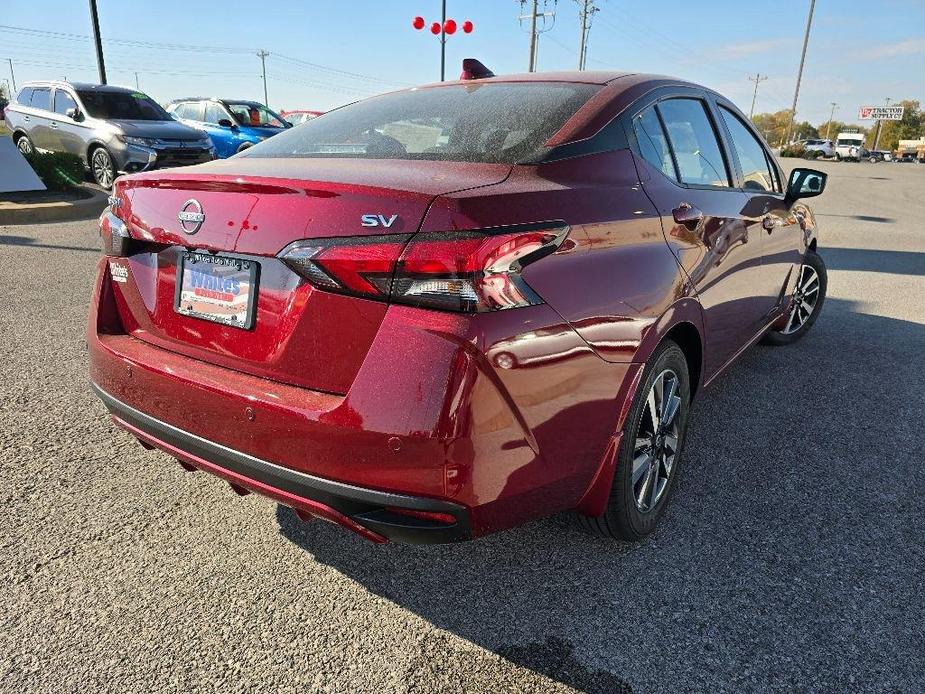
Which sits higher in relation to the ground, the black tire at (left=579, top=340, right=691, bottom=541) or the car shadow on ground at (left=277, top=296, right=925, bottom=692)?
the black tire at (left=579, top=340, right=691, bottom=541)

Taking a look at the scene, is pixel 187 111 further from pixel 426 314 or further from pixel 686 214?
pixel 426 314

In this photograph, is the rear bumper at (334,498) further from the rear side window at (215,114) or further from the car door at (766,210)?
the rear side window at (215,114)

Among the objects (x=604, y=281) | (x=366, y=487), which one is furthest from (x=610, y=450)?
(x=366, y=487)

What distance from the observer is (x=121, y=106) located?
12.8m

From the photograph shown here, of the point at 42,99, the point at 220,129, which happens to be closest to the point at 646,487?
the point at 42,99

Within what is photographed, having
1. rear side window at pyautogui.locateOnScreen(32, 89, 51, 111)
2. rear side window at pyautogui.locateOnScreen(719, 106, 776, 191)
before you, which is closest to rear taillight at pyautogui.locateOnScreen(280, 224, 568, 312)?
rear side window at pyautogui.locateOnScreen(719, 106, 776, 191)

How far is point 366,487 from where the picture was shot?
69.9 inches

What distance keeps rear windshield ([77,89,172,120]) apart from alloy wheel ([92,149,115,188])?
2.29 ft

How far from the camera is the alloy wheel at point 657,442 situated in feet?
8.17

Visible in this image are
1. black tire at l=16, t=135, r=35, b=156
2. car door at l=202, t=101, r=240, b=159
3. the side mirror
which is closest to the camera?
the side mirror

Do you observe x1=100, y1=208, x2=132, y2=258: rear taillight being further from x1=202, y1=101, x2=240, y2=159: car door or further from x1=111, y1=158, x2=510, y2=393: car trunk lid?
x1=202, y1=101, x2=240, y2=159: car door

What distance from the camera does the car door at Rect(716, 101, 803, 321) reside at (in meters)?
3.49

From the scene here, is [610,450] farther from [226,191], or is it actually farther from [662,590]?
[226,191]

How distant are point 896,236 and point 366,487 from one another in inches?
478
